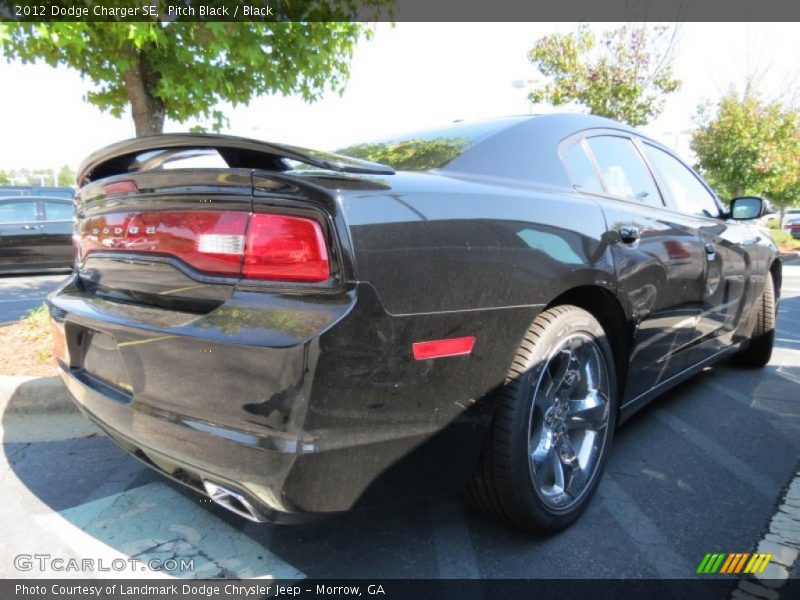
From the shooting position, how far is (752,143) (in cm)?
1736

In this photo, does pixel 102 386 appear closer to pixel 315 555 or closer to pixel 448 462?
pixel 315 555

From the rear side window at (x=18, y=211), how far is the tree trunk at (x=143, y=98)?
633cm

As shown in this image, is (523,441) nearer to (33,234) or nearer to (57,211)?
(33,234)

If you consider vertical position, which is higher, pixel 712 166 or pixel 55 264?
pixel 712 166

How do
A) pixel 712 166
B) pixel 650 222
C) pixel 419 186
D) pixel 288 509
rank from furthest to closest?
1. pixel 712 166
2. pixel 650 222
3. pixel 419 186
4. pixel 288 509

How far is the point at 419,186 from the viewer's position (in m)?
1.67

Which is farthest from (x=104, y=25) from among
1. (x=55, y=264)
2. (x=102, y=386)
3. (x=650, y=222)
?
(x=55, y=264)

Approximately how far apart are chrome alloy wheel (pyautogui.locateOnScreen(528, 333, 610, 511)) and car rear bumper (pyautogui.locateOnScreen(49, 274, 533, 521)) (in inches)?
15.0

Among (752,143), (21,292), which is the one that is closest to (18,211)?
(21,292)

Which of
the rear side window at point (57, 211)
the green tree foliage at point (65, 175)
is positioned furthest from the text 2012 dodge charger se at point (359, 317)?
the green tree foliage at point (65, 175)

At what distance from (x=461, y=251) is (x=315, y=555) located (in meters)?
1.20

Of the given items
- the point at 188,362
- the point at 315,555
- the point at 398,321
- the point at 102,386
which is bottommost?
the point at 315,555

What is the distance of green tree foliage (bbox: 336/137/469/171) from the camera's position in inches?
77.9

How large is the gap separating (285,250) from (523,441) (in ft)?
3.38
